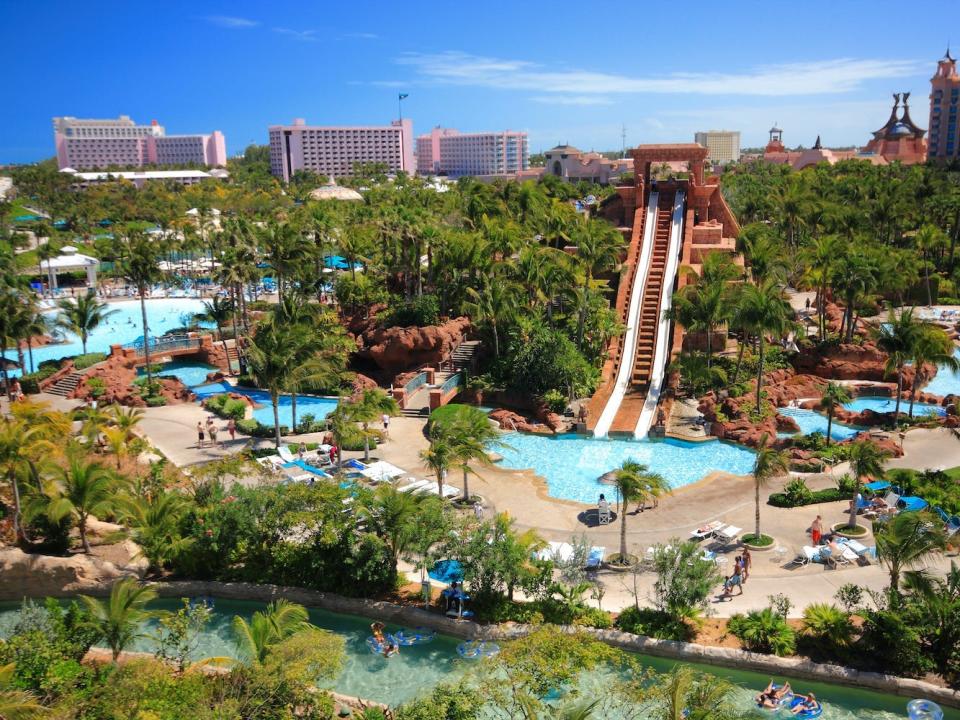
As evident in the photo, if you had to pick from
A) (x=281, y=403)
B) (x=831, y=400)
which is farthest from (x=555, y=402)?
(x=281, y=403)

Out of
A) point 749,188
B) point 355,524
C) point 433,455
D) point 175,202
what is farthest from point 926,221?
point 175,202

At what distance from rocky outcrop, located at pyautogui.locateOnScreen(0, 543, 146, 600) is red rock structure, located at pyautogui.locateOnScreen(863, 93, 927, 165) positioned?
137900mm

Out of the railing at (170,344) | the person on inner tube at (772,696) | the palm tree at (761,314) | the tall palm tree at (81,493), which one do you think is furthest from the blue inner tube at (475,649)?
the railing at (170,344)

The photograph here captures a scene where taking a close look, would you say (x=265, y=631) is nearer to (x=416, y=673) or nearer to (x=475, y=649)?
(x=416, y=673)

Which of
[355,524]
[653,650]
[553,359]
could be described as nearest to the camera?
[653,650]

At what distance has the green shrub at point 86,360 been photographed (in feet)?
119

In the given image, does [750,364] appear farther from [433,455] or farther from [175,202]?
[175,202]

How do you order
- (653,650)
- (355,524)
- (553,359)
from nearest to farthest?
(653,650) < (355,524) < (553,359)

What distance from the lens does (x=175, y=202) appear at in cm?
9438

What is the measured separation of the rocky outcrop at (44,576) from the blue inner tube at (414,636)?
288 inches

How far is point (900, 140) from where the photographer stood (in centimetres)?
13562

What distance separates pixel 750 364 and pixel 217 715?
26699 millimetres

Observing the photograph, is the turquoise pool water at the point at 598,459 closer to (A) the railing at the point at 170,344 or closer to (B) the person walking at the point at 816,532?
(B) the person walking at the point at 816,532

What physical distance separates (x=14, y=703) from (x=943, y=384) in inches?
1381
